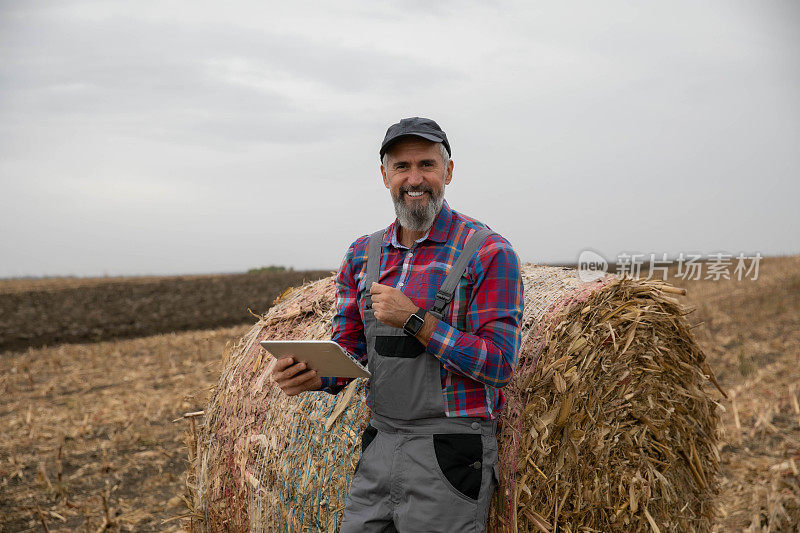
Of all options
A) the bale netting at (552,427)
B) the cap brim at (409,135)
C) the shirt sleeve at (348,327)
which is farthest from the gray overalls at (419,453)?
the bale netting at (552,427)

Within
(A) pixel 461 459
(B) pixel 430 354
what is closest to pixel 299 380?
(B) pixel 430 354

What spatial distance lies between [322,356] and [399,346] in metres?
0.37

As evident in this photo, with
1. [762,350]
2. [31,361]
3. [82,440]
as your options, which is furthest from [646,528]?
[31,361]

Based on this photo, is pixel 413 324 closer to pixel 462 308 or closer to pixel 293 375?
pixel 462 308

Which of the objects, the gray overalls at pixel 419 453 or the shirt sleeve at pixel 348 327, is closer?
the gray overalls at pixel 419 453

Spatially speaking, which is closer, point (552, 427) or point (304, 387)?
point (304, 387)

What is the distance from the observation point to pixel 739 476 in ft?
21.8

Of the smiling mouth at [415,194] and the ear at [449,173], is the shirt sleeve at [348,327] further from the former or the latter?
the ear at [449,173]

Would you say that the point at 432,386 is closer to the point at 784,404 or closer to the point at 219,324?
the point at 784,404

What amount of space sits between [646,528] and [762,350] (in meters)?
8.32

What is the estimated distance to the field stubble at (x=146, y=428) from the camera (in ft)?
19.8

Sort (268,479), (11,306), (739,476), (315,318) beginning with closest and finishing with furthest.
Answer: (268,479) < (315,318) < (739,476) < (11,306)

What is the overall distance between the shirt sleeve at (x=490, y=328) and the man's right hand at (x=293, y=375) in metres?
0.68

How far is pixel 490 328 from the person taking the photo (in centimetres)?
282
